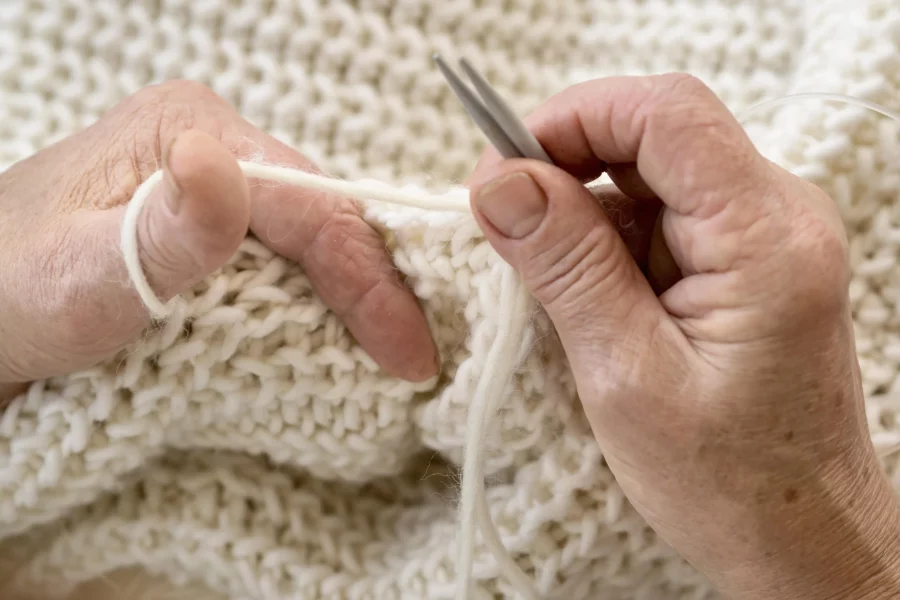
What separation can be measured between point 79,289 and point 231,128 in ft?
0.68

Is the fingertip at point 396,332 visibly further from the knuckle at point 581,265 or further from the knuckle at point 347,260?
the knuckle at point 581,265

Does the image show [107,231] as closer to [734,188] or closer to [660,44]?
[734,188]

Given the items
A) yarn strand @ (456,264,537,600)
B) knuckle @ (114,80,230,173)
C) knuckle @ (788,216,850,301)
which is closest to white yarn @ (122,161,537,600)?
yarn strand @ (456,264,537,600)

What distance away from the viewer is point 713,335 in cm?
57

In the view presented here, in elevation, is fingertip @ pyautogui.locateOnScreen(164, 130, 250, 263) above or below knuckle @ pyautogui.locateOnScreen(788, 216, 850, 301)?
above

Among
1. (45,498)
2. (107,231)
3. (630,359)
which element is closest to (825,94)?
(630,359)

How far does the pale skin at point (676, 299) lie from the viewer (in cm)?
55

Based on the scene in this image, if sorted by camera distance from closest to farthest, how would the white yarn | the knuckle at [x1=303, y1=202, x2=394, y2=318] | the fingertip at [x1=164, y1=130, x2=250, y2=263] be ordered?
the fingertip at [x1=164, y1=130, x2=250, y2=263] → the white yarn → the knuckle at [x1=303, y1=202, x2=394, y2=318]

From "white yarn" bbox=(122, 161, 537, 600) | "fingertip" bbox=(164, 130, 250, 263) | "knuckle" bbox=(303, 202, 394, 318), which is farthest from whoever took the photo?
"knuckle" bbox=(303, 202, 394, 318)

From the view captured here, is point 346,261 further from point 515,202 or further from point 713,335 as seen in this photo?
point 713,335

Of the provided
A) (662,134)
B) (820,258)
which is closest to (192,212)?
(662,134)

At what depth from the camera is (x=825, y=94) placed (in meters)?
0.75

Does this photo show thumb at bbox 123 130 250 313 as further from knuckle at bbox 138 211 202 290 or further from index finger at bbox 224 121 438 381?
index finger at bbox 224 121 438 381

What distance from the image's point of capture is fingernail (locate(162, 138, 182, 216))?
1.72 ft
